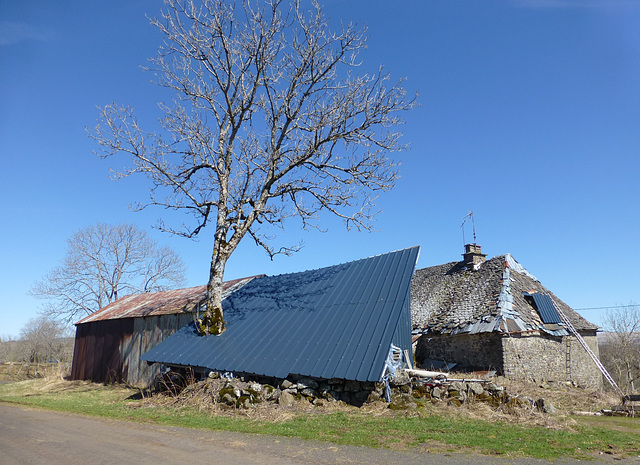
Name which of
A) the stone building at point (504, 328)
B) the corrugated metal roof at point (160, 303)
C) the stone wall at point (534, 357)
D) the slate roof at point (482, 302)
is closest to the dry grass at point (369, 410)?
the stone wall at point (534, 357)

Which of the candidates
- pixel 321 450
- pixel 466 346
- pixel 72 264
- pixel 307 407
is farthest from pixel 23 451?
pixel 72 264

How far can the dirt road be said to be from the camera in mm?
6375

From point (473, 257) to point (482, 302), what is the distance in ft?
15.1

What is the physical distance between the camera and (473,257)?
24969mm

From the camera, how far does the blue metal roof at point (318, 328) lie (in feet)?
37.8

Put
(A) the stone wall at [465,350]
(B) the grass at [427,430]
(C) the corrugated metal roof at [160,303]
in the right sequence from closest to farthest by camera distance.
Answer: (B) the grass at [427,430] < (A) the stone wall at [465,350] < (C) the corrugated metal roof at [160,303]

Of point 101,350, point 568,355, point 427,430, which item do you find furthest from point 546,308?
point 101,350

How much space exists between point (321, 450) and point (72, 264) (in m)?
40.1

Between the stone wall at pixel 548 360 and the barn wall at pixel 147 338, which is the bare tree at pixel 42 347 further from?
the stone wall at pixel 548 360

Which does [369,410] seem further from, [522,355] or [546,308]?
[546,308]

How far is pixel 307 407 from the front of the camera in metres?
10.9

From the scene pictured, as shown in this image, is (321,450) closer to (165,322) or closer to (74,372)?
(165,322)

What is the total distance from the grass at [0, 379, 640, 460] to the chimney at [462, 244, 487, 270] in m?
13.7

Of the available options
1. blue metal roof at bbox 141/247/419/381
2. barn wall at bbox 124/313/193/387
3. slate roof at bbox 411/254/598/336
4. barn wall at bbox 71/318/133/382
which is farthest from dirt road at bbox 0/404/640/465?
barn wall at bbox 71/318/133/382
